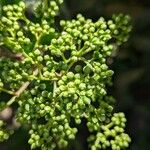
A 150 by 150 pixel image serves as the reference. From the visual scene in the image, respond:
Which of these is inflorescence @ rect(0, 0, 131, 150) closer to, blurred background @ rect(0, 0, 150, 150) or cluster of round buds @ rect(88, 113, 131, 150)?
cluster of round buds @ rect(88, 113, 131, 150)

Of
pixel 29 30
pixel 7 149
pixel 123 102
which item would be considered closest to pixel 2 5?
pixel 29 30

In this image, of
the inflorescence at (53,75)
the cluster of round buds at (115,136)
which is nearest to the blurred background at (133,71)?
the cluster of round buds at (115,136)

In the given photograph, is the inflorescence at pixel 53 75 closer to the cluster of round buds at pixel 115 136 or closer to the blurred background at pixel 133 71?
the cluster of round buds at pixel 115 136

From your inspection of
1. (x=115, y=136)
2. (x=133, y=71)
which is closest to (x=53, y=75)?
(x=115, y=136)

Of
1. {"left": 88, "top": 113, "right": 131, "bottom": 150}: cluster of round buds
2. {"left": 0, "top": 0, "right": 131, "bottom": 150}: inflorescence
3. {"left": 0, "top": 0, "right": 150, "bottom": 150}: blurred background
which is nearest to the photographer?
{"left": 0, "top": 0, "right": 131, "bottom": 150}: inflorescence

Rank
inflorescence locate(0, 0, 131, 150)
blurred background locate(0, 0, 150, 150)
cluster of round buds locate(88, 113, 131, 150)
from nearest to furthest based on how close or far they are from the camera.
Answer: inflorescence locate(0, 0, 131, 150) < cluster of round buds locate(88, 113, 131, 150) < blurred background locate(0, 0, 150, 150)

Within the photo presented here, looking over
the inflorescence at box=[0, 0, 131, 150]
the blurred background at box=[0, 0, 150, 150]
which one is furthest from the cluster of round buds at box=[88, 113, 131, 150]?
the blurred background at box=[0, 0, 150, 150]
